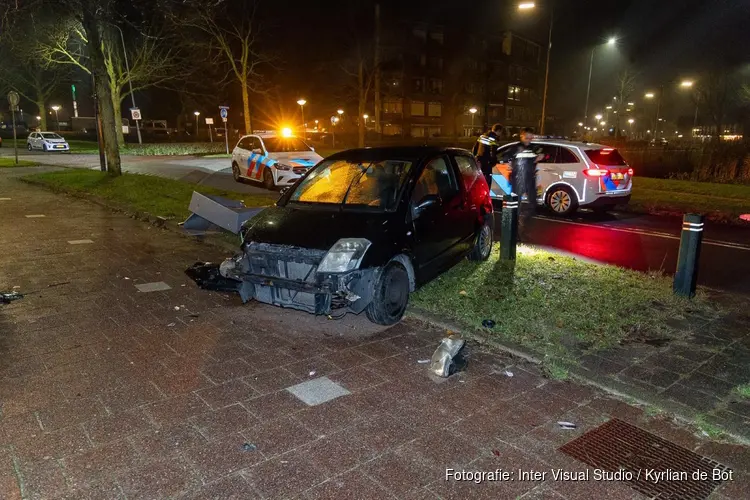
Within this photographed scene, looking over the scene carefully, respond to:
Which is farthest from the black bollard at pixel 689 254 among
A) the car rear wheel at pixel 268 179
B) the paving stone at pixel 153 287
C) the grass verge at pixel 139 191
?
the car rear wheel at pixel 268 179

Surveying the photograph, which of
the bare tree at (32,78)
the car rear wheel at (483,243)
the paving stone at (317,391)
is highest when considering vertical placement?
the bare tree at (32,78)

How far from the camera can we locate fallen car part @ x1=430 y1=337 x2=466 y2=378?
4.20 m

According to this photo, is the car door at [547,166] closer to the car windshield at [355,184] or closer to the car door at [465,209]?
the car door at [465,209]

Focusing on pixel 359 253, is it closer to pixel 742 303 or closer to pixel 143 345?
pixel 143 345

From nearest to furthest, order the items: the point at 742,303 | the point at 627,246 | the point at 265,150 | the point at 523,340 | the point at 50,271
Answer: the point at 523,340 → the point at 742,303 → the point at 50,271 → the point at 627,246 → the point at 265,150

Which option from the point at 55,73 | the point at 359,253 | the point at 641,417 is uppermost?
the point at 55,73

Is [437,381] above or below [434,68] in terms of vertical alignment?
below

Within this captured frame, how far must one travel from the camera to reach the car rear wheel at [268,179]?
1542 centimetres

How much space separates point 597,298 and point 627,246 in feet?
11.7

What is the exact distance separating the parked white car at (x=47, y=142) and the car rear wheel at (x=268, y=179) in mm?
27193

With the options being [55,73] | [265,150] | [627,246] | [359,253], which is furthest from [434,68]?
[359,253]

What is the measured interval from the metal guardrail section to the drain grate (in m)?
6.25

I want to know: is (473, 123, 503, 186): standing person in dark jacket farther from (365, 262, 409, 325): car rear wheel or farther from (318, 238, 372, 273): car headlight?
(318, 238, 372, 273): car headlight

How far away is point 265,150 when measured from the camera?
1576cm
